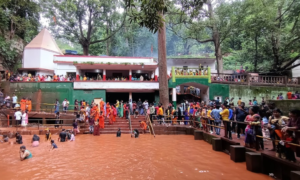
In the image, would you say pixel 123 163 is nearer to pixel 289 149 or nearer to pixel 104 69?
pixel 289 149

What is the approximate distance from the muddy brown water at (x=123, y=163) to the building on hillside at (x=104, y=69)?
36.2 ft

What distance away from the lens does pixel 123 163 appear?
7762mm

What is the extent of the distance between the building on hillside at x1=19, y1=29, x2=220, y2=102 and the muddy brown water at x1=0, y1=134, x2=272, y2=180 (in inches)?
434

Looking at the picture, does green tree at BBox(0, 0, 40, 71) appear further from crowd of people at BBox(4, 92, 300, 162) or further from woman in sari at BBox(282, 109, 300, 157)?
woman in sari at BBox(282, 109, 300, 157)

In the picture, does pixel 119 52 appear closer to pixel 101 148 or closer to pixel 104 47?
pixel 104 47

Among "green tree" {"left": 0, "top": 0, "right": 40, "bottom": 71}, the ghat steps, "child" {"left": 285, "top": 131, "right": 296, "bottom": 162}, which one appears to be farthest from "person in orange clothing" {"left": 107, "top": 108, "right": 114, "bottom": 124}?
"green tree" {"left": 0, "top": 0, "right": 40, "bottom": 71}

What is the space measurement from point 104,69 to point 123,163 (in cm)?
1610

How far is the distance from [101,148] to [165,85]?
9030 millimetres

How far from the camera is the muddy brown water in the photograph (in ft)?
21.1

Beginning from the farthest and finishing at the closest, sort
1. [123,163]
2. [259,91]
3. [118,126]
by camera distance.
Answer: [259,91] → [118,126] → [123,163]

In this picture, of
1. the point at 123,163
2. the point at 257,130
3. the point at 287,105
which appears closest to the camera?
the point at 257,130

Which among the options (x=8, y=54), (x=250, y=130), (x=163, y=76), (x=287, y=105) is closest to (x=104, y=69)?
(x=163, y=76)

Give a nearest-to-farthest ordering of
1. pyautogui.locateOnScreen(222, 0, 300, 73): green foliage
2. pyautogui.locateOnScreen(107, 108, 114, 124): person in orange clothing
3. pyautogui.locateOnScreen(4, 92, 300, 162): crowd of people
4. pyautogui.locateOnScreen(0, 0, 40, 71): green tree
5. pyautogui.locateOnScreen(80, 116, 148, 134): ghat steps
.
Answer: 1. pyautogui.locateOnScreen(4, 92, 300, 162): crowd of people
2. pyautogui.locateOnScreen(80, 116, 148, 134): ghat steps
3. pyautogui.locateOnScreen(107, 108, 114, 124): person in orange clothing
4. pyautogui.locateOnScreen(222, 0, 300, 73): green foliage
5. pyautogui.locateOnScreen(0, 0, 40, 71): green tree

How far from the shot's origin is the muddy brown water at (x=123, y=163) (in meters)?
6.42
